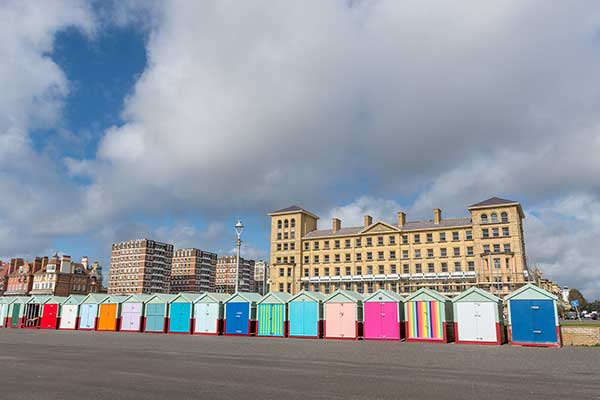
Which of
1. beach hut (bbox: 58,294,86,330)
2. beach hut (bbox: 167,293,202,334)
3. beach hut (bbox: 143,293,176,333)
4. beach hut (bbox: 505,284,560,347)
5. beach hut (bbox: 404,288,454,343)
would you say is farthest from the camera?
beach hut (bbox: 58,294,86,330)

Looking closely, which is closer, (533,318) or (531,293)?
(533,318)

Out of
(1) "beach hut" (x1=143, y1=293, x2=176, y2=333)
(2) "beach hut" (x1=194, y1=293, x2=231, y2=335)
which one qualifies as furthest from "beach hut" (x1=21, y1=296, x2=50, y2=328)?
(2) "beach hut" (x1=194, y1=293, x2=231, y2=335)

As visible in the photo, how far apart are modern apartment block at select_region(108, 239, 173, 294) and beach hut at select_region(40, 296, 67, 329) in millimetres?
125382

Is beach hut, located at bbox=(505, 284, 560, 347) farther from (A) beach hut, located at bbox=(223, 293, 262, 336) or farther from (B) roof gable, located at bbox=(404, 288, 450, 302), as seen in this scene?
(A) beach hut, located at bbox=(223, 293, 262, 336)

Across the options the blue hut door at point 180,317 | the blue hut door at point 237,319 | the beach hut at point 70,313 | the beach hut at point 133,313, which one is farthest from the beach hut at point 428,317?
the beach hut at point 70,313

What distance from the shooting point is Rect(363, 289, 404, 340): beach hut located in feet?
101

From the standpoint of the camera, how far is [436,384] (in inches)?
469

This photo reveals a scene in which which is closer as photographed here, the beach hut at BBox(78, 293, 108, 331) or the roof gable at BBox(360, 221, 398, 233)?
the beach hut at BBox(78, 293, 108, 331)

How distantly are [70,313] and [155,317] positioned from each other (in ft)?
36.1

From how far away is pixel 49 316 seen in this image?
149ft

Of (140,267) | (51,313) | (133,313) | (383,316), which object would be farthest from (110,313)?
(140,267)

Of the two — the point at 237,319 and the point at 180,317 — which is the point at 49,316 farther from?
→ the point at 237,319

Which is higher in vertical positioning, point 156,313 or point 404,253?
point 404,253

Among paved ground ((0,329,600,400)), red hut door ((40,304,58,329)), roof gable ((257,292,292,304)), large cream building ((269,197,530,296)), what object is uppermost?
large cream building ((269,197,530,296))
